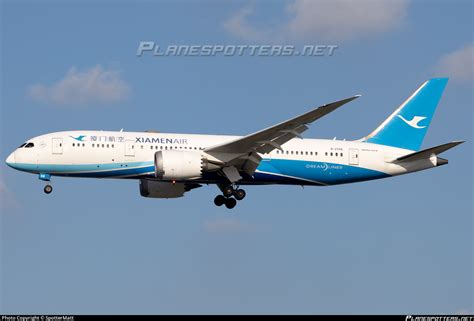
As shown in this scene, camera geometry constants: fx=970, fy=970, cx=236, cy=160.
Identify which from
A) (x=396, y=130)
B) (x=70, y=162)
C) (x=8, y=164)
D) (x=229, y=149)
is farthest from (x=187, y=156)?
(x=396, y=130)

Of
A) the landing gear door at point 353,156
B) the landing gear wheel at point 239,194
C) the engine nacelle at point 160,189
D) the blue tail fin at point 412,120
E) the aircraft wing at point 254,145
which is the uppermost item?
the blue tail fin at point 412,120

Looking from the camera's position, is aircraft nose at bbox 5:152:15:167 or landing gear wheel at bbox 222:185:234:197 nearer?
aircraft nose at bbox 5:152:15:167

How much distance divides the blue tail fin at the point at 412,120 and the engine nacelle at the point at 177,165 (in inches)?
400

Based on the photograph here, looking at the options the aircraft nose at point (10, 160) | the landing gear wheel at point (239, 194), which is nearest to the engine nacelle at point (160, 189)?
the landing gear wheel at point (239, 194)

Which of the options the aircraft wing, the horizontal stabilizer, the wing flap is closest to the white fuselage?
the horizontal stabilizer

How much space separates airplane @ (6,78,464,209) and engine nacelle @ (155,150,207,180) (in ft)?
0.15

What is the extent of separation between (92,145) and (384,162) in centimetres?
1466

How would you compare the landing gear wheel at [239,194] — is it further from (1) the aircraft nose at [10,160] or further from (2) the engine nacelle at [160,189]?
(1) the aircraft nose at [10,160]

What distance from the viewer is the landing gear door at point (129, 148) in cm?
4441

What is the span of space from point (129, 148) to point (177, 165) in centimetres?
249

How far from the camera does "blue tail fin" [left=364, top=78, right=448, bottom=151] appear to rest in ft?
164

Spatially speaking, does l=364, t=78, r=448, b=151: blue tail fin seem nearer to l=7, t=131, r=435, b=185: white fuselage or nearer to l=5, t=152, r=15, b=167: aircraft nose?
l=7, t=131, r=435, b=185: white fuselage

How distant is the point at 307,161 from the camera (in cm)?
4691

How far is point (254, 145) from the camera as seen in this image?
44.3 m
